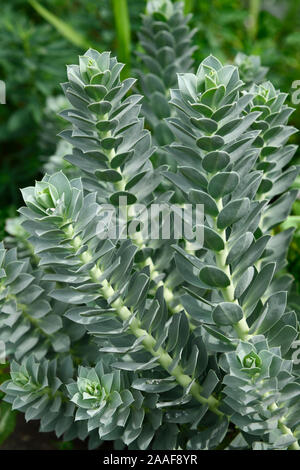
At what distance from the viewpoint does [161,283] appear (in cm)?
86

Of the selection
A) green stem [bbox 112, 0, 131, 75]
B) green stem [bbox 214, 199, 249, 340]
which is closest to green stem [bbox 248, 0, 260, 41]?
green stem [bbox 112, 0, 131, 75]

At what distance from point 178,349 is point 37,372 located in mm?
198

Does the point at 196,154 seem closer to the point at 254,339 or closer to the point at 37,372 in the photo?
the point at 254,339

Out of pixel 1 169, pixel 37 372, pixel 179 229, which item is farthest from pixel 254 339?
pixel 1 169

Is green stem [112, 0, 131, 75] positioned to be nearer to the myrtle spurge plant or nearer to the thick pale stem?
the myrtle spurge plant

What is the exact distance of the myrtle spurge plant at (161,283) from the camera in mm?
673

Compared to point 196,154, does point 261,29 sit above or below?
above

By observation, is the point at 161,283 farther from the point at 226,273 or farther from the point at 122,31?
the point at 122,31

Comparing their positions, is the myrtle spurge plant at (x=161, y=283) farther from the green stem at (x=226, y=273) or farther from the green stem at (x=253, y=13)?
the green stem at (x=253, y=13)

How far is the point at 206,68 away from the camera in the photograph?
2.23 ft

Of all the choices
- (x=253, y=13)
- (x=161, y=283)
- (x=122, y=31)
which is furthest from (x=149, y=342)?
(x=253, y=13)

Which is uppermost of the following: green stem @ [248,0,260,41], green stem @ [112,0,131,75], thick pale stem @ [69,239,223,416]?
green stem @ [248,0,260,41]

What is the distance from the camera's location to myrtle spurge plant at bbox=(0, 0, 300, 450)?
26.5 inches

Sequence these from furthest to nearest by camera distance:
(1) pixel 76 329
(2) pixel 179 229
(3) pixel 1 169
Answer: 1. (3) pixel 1 169
2. (1) pixel 76 329
3. (2) pixel 179 229
